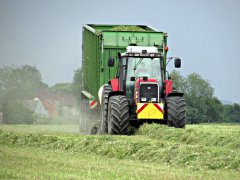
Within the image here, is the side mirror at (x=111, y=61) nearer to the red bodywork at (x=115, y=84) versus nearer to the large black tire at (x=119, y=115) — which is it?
the red bodywork at (x=115, y=84)

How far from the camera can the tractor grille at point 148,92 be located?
78.1 feet

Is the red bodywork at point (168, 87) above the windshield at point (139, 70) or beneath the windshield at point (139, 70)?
beneath

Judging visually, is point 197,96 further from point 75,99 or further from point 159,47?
point 159,47

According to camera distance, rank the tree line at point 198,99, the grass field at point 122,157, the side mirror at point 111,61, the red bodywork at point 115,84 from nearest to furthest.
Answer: the grass field at point 122,157 → the side mirror at point 111,61 → the red bodywork at point 115,84 → the tree line at point 198,99

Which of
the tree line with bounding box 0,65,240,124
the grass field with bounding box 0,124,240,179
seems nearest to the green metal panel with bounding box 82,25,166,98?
the grass field with bounding box 0,124,240,179

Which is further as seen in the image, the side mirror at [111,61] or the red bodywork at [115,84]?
the red bodywork at [115,84]

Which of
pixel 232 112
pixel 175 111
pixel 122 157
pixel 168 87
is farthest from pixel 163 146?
pixel 232 112

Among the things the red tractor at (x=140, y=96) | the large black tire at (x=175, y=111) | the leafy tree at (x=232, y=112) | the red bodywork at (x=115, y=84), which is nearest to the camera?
the red tractor at (x=140, y=96)

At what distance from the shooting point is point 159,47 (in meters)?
26.8

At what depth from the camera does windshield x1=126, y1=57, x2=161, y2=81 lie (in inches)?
960

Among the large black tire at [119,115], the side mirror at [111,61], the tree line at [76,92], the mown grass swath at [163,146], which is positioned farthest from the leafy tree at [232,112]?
the mown grass swath at [163,146]

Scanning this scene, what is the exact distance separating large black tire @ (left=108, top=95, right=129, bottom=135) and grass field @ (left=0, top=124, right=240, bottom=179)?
2714mm

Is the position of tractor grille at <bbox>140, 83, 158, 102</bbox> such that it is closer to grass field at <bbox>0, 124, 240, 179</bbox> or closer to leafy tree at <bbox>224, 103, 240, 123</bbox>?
grass field at <bbox>0, 124, 240, 179</bbox>

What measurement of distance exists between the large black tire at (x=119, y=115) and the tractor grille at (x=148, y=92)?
559mm
